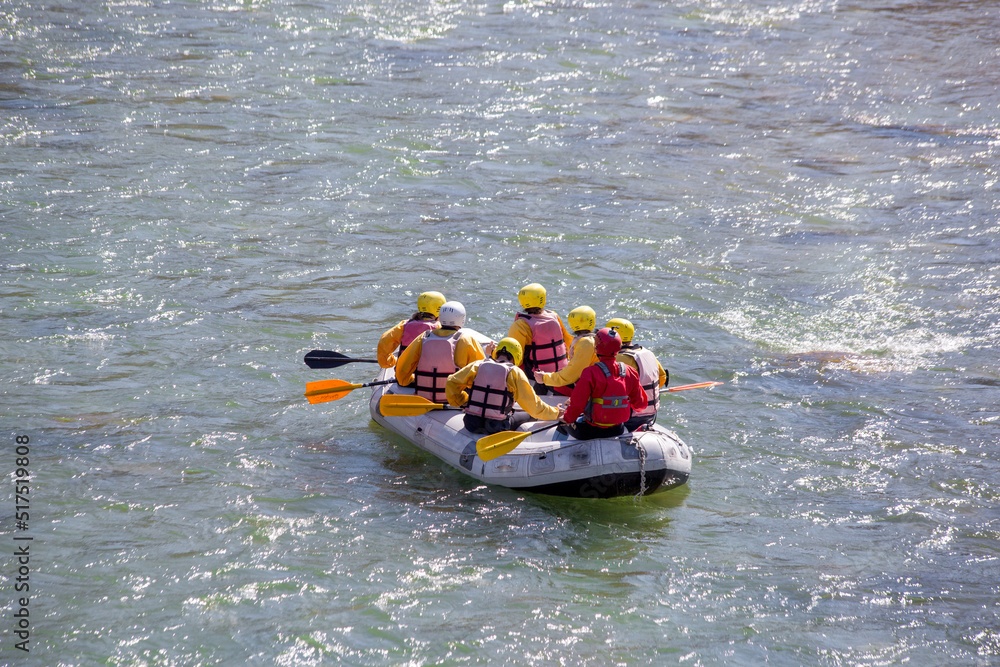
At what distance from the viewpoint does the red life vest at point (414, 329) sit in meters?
8.70

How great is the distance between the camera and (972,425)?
31.1ft

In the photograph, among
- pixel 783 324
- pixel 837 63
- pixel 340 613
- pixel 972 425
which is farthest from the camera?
pixel 837 63

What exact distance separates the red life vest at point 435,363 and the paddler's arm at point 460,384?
203mm

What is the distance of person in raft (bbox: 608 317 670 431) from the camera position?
7773mm

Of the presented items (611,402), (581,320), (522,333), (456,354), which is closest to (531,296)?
(522,333)

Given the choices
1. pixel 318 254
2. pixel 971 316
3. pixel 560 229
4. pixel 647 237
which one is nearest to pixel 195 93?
pixel 318 254

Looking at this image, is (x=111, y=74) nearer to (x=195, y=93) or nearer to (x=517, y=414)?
(x=195, y=93)

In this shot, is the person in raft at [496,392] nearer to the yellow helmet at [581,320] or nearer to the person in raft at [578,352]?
the person in raft at [578,352]

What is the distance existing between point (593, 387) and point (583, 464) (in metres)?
0.61

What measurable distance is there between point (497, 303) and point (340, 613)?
628 centimetres

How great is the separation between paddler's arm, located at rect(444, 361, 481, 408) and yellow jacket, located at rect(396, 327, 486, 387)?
0.22m

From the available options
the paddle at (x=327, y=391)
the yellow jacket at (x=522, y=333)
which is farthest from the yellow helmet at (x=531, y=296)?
the paddle at (x=327, y=391)

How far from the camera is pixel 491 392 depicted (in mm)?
7809

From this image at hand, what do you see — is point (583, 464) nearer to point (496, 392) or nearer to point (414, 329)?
point (496, 392)
